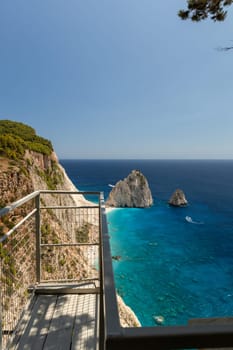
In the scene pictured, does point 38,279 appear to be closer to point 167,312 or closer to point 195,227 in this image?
point 167,312

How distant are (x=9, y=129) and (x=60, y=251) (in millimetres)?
14116

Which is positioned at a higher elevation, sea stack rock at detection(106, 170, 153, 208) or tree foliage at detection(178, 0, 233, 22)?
tree foliage at detection(178, 0, 233, 22)

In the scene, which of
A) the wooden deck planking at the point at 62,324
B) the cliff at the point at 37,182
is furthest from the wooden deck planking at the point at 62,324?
the cliff at the point at 37,182

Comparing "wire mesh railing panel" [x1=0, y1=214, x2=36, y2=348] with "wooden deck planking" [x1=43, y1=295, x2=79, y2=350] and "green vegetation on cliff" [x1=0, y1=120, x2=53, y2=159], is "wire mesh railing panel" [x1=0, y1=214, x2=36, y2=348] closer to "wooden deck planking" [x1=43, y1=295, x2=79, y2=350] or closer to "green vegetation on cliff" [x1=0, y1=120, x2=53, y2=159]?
"wooden deck planking" [x1=43, y1=295, x2=79, y2=350]

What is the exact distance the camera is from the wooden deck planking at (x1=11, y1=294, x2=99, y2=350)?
2.12 metres

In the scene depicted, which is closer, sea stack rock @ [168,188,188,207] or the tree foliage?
the tree foliage

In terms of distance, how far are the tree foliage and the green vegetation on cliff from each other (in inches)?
434

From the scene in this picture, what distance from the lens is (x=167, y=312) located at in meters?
17.2

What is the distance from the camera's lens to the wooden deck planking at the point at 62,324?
2119 millimetres

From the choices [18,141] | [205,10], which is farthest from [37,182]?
[205,10]

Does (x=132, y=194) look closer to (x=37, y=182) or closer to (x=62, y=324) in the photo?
(x=37, y=182)

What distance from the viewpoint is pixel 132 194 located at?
49000mm

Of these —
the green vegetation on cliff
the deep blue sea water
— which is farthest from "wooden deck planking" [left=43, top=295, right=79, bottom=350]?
the deep blue sea water

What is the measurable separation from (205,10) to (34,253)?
29.4 feet
